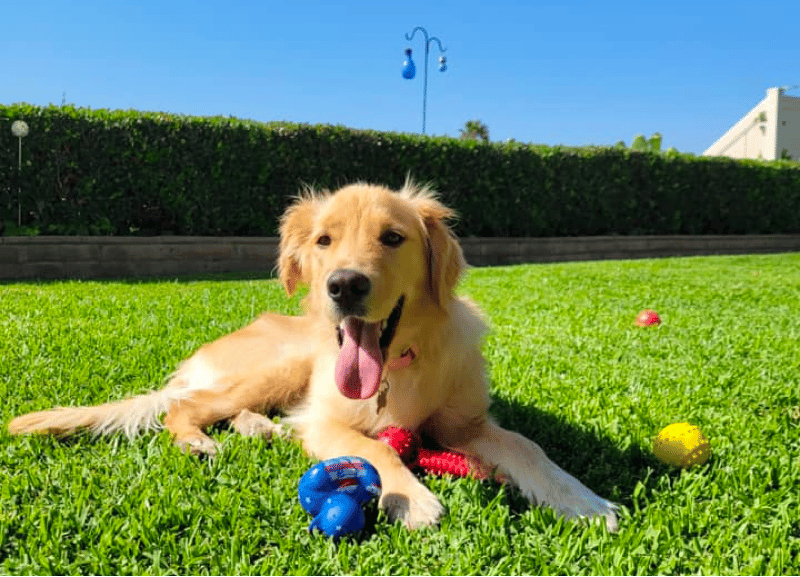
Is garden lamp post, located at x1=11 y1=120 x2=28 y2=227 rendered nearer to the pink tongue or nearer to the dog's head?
the dog's head

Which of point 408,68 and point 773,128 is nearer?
point 408,68

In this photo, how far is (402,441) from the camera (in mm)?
2701

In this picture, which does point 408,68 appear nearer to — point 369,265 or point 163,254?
point 163,254

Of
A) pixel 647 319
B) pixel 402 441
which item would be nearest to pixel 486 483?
pixel 402 441

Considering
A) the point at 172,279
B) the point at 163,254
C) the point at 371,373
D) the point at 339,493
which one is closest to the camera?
the point at 339,493

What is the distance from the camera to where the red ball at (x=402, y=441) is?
2.68 meters

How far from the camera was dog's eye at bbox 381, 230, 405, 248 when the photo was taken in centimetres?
274

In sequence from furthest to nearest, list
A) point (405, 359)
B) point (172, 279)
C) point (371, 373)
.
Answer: point (172, 279)
point (405, 359)
point (371, 373)

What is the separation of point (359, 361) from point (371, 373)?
0.26 feet

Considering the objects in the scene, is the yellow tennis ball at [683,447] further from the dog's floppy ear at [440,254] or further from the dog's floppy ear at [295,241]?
the dog's floppy ear at [295,241]

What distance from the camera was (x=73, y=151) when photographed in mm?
10617

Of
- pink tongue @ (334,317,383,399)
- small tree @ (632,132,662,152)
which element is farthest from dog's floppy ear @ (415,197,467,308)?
small tree @ (632,132,662,152)

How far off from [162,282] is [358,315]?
25.2 feet

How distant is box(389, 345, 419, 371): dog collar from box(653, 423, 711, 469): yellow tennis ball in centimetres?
108
